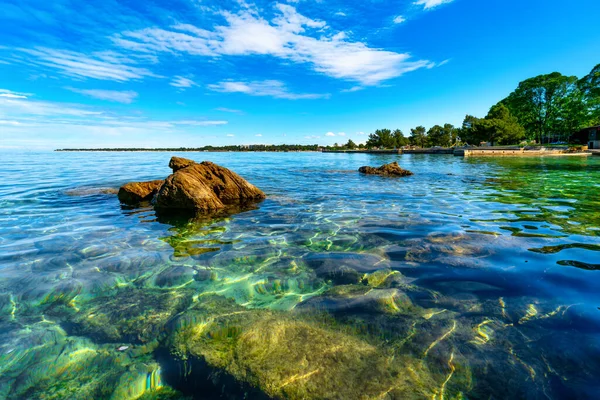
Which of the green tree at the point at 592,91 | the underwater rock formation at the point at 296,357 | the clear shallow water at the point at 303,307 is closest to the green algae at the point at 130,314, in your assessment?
the clear shallow water at the point at 303,307

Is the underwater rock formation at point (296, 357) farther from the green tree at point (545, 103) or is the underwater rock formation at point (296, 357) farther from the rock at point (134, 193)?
the green tree at point (545, 103)

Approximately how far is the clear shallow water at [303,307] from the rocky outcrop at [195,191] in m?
3.20

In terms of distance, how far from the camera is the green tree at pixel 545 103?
70.4 m

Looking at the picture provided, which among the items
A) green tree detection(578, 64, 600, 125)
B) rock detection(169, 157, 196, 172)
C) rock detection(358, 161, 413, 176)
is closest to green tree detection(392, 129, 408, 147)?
green tree detection(578, 64, 600, 125)

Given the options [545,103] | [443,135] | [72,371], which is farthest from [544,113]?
[72,371]

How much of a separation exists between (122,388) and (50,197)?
1647 centimetres

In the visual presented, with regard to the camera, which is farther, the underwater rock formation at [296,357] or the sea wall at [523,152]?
the sea wall at [523,152]

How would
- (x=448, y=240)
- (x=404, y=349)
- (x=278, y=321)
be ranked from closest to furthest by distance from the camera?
1. (x=404, y=349)
2. (x=278, y=321)
3. (x=448, y=240)

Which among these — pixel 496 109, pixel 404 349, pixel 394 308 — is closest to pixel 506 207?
pixel 394 308

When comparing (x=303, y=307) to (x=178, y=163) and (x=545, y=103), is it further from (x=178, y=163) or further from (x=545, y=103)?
(x=545, y=103)

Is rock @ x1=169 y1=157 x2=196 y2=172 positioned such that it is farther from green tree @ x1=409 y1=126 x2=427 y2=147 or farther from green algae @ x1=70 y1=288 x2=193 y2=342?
green tree @ x1=409 y1=126 x2=427 y2=147

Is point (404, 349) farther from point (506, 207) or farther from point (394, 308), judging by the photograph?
point (506, 207)

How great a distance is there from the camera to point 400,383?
2.94 meters

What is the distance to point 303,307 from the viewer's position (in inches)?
174
